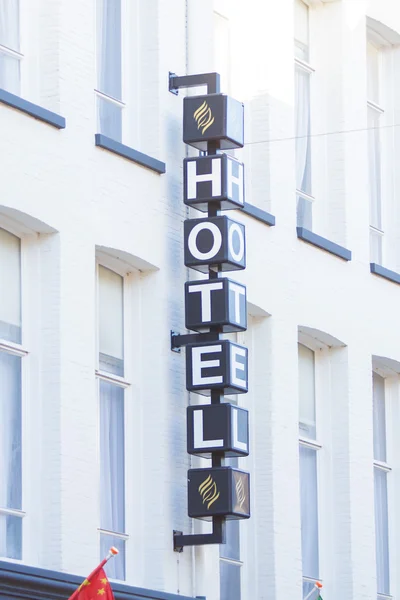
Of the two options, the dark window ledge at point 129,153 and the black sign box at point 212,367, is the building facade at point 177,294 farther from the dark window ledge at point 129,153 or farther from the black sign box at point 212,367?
the black sign box at point 212,367

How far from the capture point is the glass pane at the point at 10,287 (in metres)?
18.5

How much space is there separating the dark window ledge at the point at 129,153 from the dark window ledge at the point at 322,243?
3.41 meters

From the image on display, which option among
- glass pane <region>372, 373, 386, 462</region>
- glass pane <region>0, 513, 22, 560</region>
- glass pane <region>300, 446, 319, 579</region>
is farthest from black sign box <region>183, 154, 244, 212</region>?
glass pane <region>372, 373, 386, 462</region>

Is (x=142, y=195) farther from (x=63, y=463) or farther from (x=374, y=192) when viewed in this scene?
(x=374, y=192)

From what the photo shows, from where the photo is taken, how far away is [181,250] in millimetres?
20953

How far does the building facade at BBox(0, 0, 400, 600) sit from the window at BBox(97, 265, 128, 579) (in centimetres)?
3

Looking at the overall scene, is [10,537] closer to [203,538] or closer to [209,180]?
[203,538]

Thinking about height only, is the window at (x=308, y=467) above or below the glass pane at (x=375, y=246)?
below

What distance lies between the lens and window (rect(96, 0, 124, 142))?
20.7 meters

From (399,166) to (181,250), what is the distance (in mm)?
6778

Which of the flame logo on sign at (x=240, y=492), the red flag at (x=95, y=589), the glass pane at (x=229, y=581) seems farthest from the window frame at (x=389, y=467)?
the red flag at (x=95, y=589)

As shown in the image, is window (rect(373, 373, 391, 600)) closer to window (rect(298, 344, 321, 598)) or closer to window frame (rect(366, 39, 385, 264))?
window (rect(298, 344, 321, 598))

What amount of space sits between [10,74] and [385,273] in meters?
7.84

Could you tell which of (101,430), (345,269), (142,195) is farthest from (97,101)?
(345,269)
